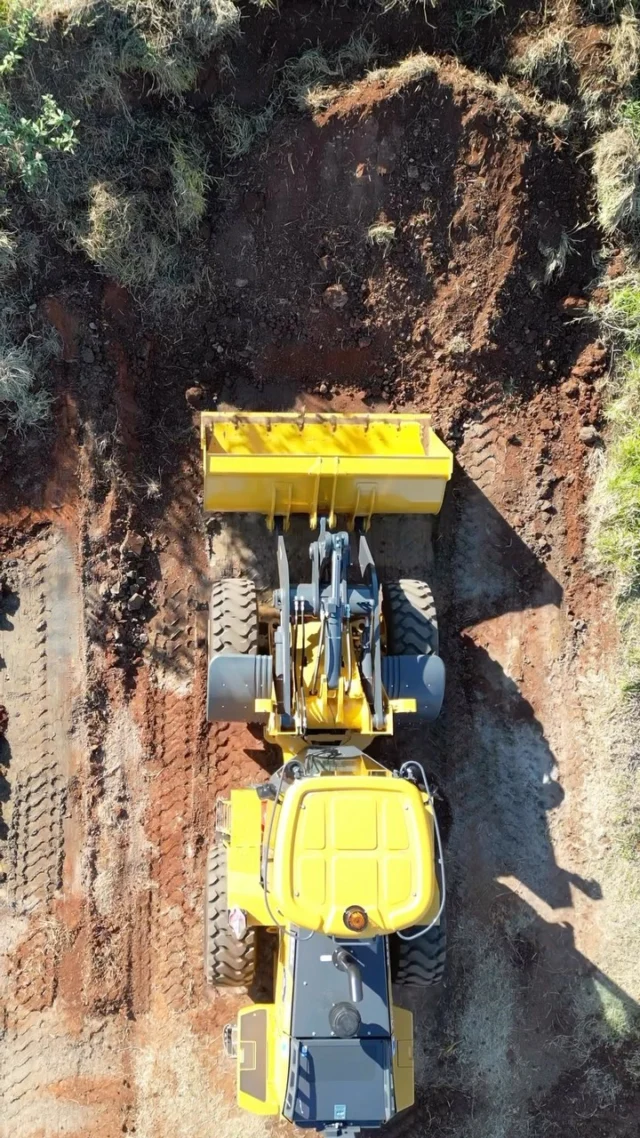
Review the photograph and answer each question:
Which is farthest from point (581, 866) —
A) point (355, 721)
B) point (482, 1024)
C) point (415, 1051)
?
point (355, 721)

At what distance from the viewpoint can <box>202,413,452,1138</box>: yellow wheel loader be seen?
6184mm

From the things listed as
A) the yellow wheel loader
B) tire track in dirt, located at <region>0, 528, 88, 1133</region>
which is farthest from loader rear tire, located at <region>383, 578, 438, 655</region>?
tire track in dirt, located at <region>0, 528, 88, 1133</region>

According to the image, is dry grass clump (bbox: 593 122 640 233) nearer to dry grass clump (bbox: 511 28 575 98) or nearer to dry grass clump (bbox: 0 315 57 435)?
dry grass clump (bbox: 511 28 575 98)

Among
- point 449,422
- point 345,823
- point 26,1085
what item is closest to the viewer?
point 345,823

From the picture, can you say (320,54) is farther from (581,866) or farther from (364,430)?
(581,866)

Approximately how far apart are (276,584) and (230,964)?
3.66 m

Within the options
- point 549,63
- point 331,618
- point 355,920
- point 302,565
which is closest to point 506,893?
point 355,920

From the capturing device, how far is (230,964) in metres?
7.68

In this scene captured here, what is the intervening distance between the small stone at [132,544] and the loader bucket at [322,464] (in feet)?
3.26

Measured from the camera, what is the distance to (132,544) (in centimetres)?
889

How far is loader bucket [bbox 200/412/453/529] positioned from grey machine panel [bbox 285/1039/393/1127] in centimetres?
435

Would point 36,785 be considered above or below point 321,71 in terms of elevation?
below

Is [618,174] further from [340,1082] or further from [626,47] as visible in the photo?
[340,1082]

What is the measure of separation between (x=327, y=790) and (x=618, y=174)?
6.71m
